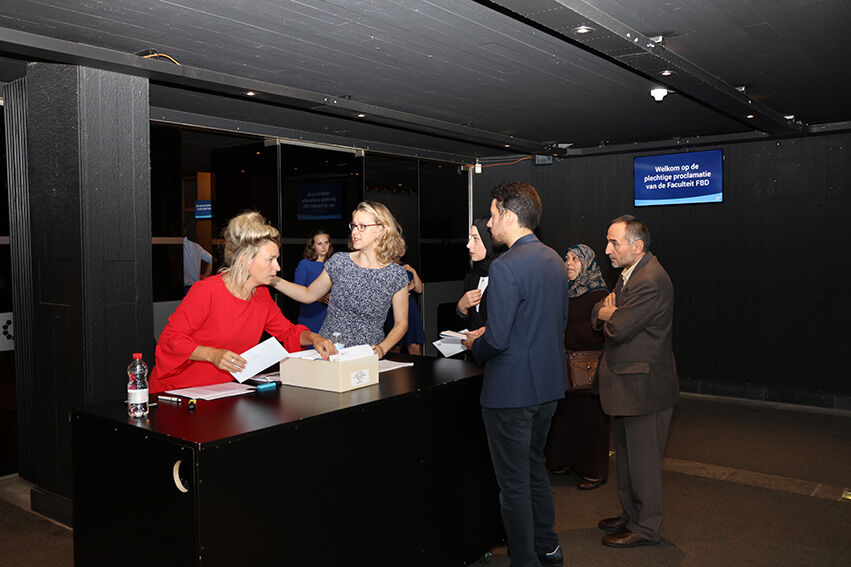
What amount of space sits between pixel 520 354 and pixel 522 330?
103 mm

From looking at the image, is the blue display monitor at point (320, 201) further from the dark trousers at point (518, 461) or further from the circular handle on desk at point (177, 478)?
the circular handle on desk at point (177, 478)

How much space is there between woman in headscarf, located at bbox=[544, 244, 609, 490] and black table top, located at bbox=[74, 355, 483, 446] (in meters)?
1.30

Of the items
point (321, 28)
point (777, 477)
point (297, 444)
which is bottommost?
point (777, 477)

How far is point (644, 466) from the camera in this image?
145 inches

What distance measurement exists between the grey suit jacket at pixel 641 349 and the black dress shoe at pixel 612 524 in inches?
28.3

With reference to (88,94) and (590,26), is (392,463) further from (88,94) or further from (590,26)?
(88,94)

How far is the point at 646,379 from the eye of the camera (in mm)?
3641

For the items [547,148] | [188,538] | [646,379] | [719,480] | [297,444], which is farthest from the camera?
[547,148]

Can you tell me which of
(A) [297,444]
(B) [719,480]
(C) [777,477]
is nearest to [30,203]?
(A) [297,444]

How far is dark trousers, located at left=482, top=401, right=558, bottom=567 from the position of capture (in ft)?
10.1

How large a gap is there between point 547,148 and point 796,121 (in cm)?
244

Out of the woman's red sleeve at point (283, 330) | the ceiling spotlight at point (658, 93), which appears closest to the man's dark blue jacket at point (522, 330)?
the woman's red sleeve at point (283, 330)

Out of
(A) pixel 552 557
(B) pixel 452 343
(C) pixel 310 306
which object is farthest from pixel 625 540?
(C) pixel 310 306

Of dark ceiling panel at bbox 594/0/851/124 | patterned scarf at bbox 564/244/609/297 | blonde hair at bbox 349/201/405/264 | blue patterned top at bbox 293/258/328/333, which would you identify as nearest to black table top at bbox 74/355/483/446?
blonde hair at bbox 349/201/405/264
